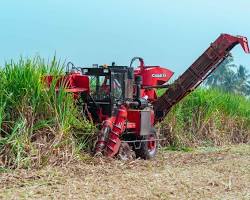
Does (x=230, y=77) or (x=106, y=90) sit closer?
(x=106, y=90)

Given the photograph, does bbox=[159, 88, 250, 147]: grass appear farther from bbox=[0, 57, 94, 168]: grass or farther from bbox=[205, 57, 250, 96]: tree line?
bbox=[205, 57, 250, 96]: tree line

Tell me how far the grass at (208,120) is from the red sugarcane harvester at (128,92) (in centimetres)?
210

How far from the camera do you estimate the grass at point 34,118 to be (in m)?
8.41

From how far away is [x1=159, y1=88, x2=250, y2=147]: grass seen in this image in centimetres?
1473

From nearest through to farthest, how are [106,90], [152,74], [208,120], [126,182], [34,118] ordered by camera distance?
[126,182]
[34,118]
[106,90]
[152,74]
[208,120]

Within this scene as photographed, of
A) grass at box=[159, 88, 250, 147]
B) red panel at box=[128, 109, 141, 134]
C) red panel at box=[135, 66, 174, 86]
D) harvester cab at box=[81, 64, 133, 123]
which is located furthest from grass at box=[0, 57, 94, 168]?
grass at box=[159, 88, 250, 147]

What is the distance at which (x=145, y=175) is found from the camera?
8.16 meters

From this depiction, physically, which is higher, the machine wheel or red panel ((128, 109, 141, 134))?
red panel ((128, 109, 141, 134))

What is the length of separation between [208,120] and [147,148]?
5.14 metres

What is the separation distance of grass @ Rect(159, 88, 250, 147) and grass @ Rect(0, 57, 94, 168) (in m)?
5.43

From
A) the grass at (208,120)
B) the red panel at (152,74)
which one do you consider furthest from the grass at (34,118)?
the grass at (208,120)

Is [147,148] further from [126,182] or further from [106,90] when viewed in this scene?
[126,182]

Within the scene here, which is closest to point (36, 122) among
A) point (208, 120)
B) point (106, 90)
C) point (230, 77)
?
point (106, 90)

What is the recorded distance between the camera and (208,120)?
16.1 meters
